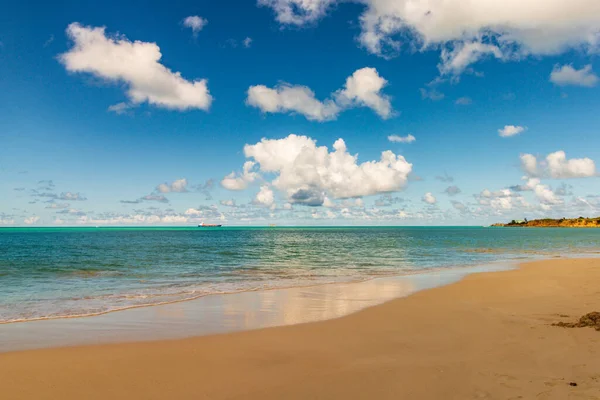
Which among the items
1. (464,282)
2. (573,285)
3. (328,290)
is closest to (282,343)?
(328,290)

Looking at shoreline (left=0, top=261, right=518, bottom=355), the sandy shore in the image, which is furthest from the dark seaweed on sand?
shoreline (left=0, top=261, right=518, bottom=355)

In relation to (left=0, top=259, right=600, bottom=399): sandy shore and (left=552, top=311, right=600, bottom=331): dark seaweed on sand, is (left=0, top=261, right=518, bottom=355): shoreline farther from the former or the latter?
(left=552, top=311, right=600, bottom=331): dark seaweed on sand

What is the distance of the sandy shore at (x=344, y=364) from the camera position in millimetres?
7227

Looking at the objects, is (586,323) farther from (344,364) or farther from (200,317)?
(200,317)

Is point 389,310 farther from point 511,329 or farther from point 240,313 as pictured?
point 240,313

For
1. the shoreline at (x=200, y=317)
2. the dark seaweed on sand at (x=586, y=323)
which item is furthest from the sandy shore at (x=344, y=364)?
the shoreline at (x=200, y=317)

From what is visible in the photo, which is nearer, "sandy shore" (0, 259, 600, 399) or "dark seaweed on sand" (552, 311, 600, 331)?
"sandy shore" (0, 259, 600, 399)

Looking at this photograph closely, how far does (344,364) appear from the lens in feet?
28.5

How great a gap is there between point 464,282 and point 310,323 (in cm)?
1386

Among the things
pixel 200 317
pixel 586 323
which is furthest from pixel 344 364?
pixel 586 323

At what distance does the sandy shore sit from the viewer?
7.23 metres

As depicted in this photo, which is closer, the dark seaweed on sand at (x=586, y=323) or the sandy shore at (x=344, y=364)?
the sandy shore at (x=344, y=364)

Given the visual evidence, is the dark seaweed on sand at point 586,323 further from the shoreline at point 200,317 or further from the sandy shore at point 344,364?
the shoreline at point 200,317

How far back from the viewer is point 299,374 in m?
8.12
